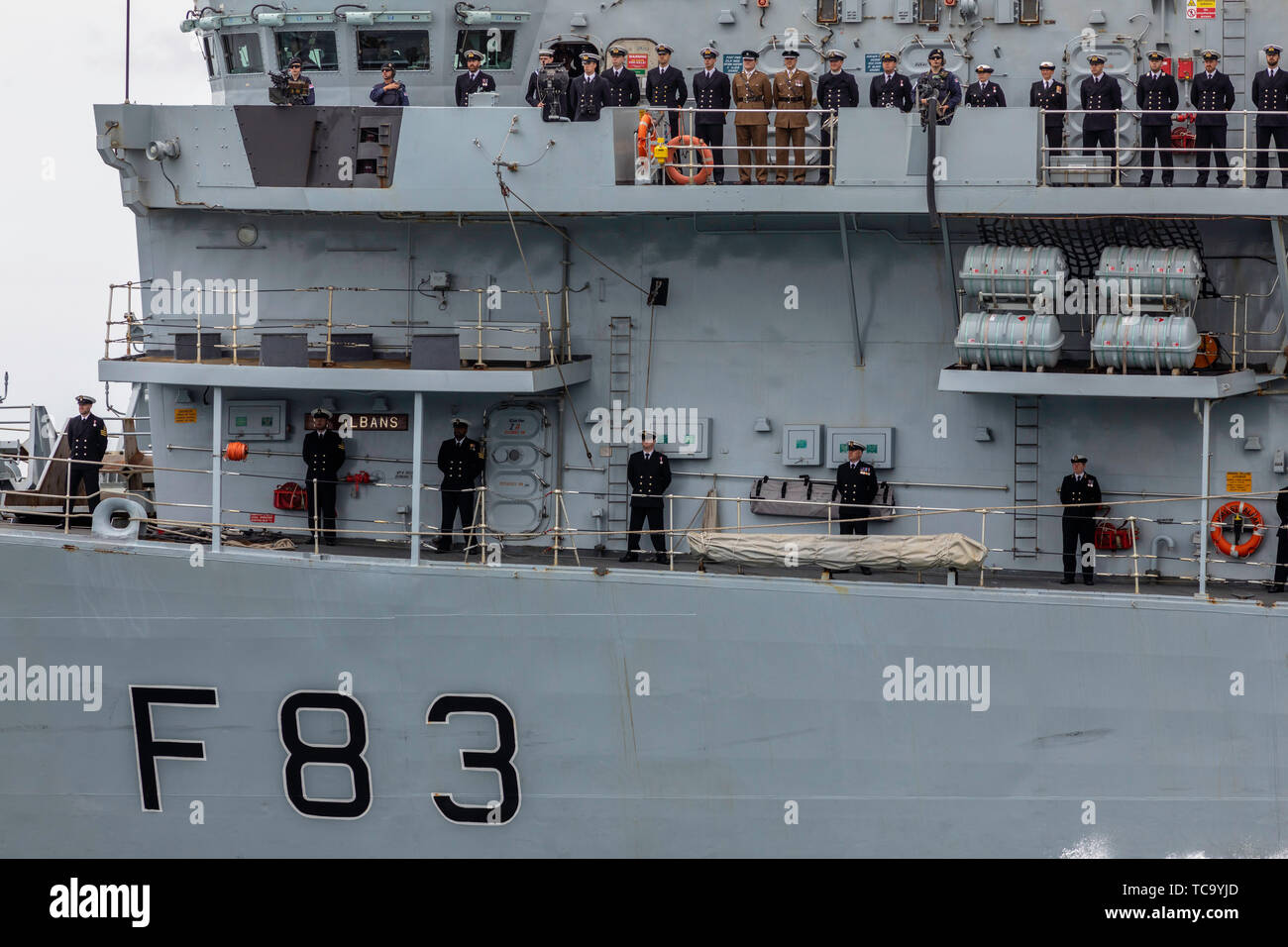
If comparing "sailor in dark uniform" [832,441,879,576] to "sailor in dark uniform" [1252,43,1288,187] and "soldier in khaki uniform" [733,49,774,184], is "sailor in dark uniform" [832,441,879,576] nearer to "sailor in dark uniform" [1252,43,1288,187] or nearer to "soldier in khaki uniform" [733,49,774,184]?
"soldier in khaki uniform" [733,49,774,184]

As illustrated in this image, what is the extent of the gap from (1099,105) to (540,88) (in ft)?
18.4

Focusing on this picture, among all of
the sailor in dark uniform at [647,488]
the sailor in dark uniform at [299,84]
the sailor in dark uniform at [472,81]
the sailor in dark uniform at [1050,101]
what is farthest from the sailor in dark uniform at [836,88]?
the sailor in dark uniform at [299,84]

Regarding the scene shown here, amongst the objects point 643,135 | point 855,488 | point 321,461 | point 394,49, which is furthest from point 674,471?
point 394,49

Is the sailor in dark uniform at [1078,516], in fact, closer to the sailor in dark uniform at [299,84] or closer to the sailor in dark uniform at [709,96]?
the sailor in dark uniform at [709,96]

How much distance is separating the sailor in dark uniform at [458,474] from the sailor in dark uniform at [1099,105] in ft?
22.4

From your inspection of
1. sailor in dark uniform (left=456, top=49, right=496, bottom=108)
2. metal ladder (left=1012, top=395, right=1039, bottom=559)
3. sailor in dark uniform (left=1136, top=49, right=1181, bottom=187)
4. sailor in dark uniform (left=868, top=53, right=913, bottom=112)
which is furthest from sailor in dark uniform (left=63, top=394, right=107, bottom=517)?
sailor in dark uniform (left=1136, top=49, right=1181, bottom=187)

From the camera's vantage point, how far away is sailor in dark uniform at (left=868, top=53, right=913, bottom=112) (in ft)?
53.4

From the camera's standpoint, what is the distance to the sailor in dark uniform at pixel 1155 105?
16.0 m

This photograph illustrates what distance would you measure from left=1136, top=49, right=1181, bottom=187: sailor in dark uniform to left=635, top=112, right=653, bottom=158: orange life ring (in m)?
4.88

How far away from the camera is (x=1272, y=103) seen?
15.7m

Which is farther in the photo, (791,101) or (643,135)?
(791,101)

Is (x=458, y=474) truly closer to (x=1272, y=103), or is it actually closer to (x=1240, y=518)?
(x=1240, y=518)

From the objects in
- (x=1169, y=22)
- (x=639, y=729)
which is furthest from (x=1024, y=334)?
(x=639, y=729)

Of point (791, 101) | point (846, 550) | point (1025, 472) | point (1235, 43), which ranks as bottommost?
point (846, 550)
